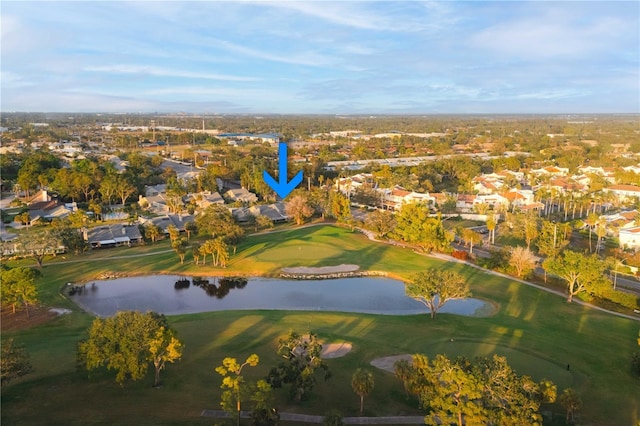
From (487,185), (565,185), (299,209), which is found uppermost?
(565,185)

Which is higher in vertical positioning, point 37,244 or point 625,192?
point 625,192

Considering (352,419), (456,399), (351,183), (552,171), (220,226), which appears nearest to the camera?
(456,399)

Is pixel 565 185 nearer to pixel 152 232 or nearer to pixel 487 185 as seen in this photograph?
pixel 487 185

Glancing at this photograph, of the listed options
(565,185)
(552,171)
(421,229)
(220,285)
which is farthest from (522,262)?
(552,171)

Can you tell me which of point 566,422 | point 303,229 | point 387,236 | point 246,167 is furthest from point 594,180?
point 566,422

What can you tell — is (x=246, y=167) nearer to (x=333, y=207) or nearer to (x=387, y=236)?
(x=333, y=207)

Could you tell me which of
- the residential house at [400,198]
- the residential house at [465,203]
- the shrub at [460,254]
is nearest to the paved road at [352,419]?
the shrub at [460,254]

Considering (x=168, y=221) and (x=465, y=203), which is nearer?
(x=168, y=221)
